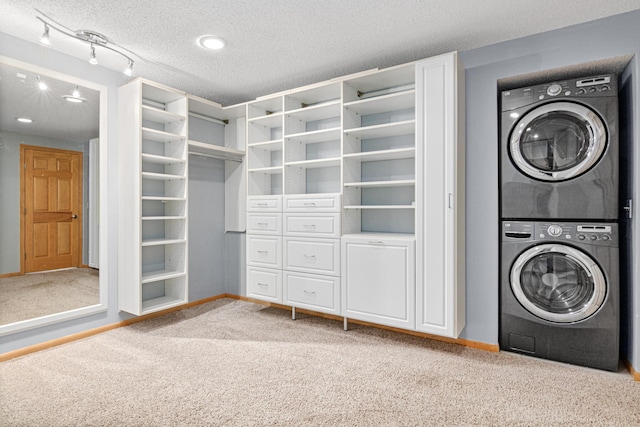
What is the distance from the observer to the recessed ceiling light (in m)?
2.62

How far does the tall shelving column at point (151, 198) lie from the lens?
122 inches

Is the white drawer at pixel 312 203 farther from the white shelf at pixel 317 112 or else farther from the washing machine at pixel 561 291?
the washing machine at pixel 561 291

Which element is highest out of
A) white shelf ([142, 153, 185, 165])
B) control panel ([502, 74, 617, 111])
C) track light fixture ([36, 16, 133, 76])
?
track light fixture ([36, 16, 133, 76])

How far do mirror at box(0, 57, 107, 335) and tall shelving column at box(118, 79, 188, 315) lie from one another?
195 millimetres

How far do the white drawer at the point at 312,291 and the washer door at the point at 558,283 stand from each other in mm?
1470

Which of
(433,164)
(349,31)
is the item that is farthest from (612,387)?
(349,31)

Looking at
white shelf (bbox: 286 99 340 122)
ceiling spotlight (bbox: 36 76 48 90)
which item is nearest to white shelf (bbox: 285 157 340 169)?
white shelf (bbox: 286 99 340 122)

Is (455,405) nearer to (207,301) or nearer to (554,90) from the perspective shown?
(554,90)

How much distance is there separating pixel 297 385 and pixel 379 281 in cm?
109

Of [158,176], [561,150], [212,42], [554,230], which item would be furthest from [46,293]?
[561,150]

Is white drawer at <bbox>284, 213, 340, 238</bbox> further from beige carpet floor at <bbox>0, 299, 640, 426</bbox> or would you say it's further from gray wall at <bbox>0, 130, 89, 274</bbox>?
gray wall at <bbox>0, 130, 89, 274</bbox>

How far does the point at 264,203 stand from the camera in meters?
3.60

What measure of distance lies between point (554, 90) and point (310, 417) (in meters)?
2.76

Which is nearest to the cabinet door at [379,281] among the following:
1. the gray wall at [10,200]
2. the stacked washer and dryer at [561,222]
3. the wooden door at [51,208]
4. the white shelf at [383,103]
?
the stacked washer and dryer at [561,222]
